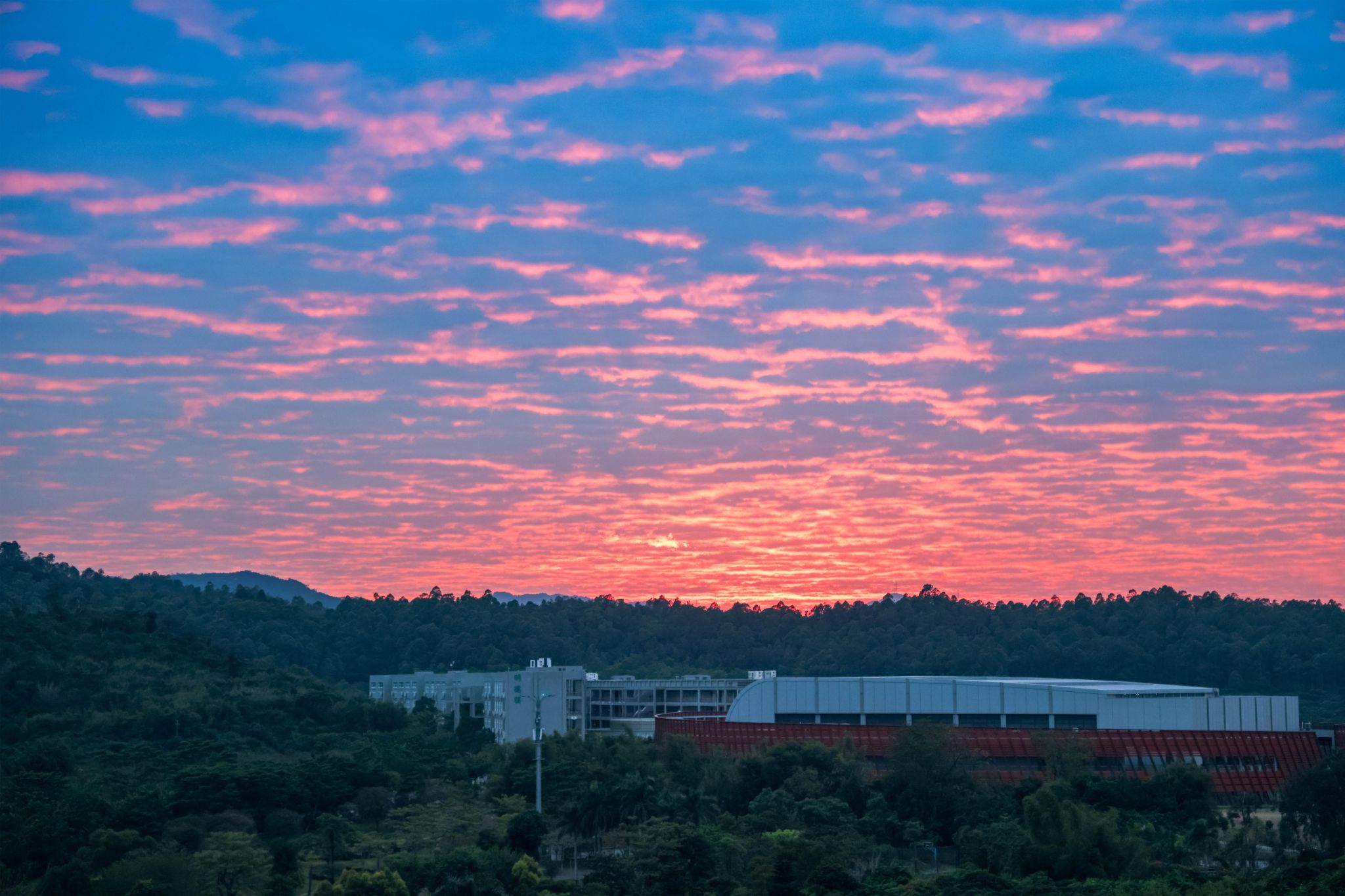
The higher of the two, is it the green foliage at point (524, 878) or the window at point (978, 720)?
the window at point (978, 720)

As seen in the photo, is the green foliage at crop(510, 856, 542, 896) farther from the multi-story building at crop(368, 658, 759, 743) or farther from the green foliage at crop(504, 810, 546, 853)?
the multi-story building at crop(368, 658, 759, 743)

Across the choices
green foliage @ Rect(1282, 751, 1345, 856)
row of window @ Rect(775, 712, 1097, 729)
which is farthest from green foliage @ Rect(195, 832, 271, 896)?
green foliage @ Rect(1282, 751, 1345, 856)

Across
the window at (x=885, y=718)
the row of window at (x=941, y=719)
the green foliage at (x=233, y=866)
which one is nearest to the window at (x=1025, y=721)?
the row of window at (x=941, y=719)

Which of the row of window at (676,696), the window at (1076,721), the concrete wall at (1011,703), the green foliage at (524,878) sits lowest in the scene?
the green foliage at (524,878)

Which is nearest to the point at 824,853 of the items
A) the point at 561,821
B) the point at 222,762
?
the point at 561,821

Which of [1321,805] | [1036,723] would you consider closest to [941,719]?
[1036,723]

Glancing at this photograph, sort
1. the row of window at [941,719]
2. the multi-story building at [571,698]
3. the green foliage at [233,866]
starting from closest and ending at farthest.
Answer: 1. the green foliage at [233,866]
2. the row of window at [941,719]
3. the multi-story building at [571,698]

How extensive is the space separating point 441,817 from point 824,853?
1973 cm

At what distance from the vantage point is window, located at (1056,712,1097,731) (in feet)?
283

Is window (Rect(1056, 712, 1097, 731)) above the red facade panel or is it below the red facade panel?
above

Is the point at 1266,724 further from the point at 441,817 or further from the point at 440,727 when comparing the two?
the point at 440,727

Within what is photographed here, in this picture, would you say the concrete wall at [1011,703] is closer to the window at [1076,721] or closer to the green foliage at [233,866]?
the window at [1076,721]

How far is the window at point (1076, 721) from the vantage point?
283ft

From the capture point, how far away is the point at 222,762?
247ft
